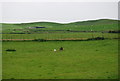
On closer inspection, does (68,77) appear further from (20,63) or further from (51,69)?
(20,63)

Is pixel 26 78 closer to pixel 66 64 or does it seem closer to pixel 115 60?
pixel 66 64

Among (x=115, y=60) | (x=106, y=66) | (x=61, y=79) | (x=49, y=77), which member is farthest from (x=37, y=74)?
(x=115, y=60)

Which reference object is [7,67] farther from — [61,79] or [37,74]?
[61,79]

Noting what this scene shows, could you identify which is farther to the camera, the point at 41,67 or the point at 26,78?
the point at 41,67

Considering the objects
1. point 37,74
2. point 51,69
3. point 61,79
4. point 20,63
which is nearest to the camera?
point 61,79

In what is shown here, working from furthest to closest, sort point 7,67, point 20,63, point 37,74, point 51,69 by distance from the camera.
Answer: point 20,63 < point 7,67 < point 51,69 < point 37,74

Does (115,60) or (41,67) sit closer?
(41,67)

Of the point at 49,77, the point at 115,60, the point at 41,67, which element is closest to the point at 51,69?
the point at 41,67

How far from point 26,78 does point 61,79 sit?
310 cm

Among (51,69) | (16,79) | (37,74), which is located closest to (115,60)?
(51,69)

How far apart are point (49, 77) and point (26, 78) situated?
2015mm

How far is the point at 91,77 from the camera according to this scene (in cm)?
2205

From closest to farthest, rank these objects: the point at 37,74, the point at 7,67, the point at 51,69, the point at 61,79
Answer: the point at 61,79
the point at 37,74
the point at 51,69
the point at 7,67

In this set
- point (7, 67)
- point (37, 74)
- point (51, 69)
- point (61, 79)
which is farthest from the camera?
point (7, 67)
